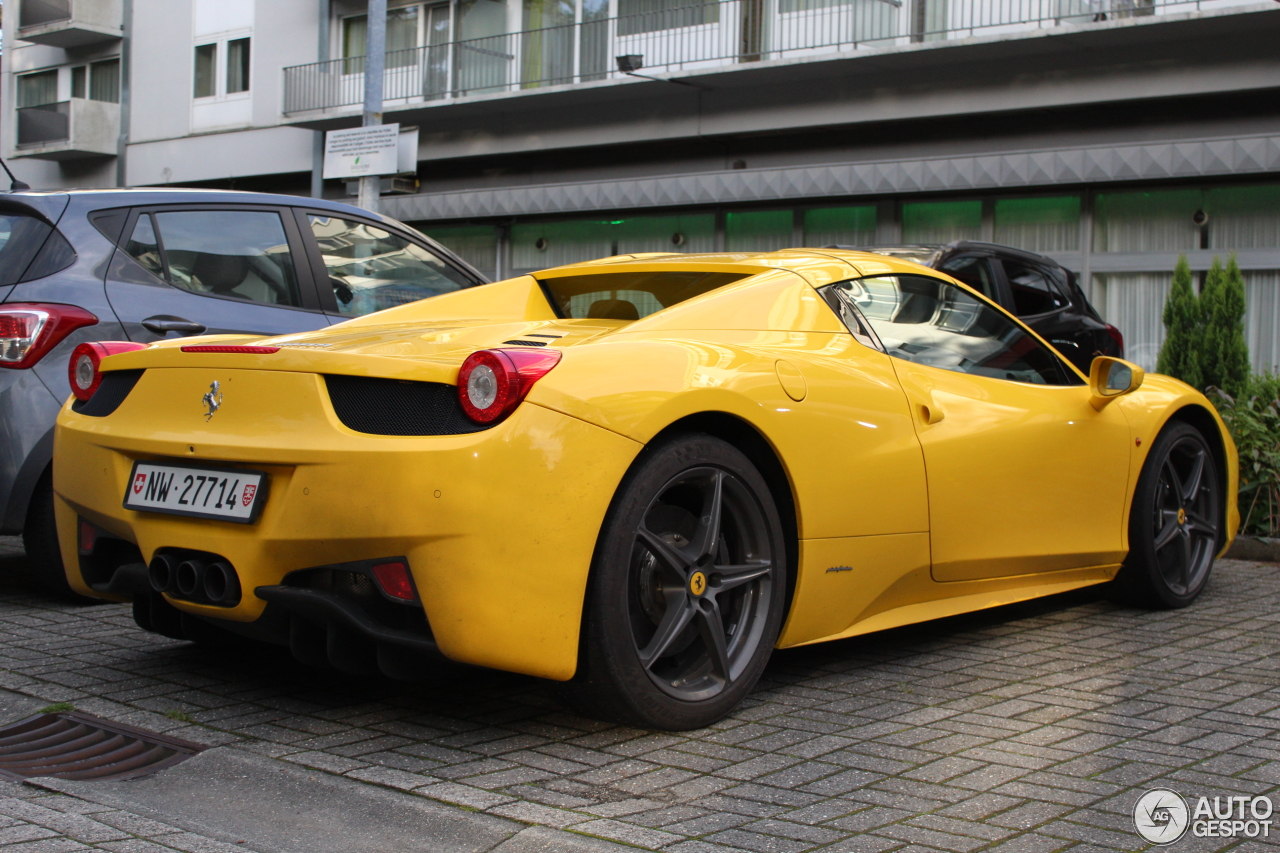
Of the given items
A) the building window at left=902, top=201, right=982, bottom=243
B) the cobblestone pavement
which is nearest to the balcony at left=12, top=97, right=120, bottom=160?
the building window at left=902, top=201, right=982, bottom=243

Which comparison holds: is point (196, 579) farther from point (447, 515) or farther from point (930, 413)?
point (930, 413)

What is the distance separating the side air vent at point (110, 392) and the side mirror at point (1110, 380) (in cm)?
333

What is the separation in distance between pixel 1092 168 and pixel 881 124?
3429 mm

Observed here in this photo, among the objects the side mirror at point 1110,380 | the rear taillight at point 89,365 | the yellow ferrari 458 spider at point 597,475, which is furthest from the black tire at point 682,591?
the side mirror at point 1110,380

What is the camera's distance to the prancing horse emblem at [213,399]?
11.2ft

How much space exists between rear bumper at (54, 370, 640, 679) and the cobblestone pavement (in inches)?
13.5

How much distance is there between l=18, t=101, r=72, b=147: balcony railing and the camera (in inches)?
1179

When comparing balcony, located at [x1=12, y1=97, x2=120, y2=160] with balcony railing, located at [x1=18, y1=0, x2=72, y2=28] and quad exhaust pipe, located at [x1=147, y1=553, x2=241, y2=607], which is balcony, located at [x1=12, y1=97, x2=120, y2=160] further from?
quad exhaust pipe, located at [x1=147, y1=553, x2=241, y2=607]

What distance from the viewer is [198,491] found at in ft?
11.1

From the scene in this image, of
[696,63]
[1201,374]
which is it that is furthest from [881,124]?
[1201,374]

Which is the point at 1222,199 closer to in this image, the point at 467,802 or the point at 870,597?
the point at 870,597

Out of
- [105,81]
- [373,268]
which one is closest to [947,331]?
[373,268]

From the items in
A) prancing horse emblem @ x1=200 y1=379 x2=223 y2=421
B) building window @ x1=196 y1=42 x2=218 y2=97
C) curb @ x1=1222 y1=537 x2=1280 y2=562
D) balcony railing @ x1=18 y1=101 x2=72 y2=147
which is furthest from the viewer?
balcony railing @ x1=18 y1=101 x2=72 y2=147

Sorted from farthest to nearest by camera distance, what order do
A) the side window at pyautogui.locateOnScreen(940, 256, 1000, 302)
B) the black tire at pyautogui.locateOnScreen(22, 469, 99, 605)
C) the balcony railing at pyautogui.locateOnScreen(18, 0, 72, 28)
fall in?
the balcony railing at pyautogui.locateOnScreen(18, 0, 72, 28) < the side window at pyautogui.locateOnScreen(940, 256, 1000, 302) < the black tire at pyautogui.locateOnScreen(22, 469, 99, 605)
